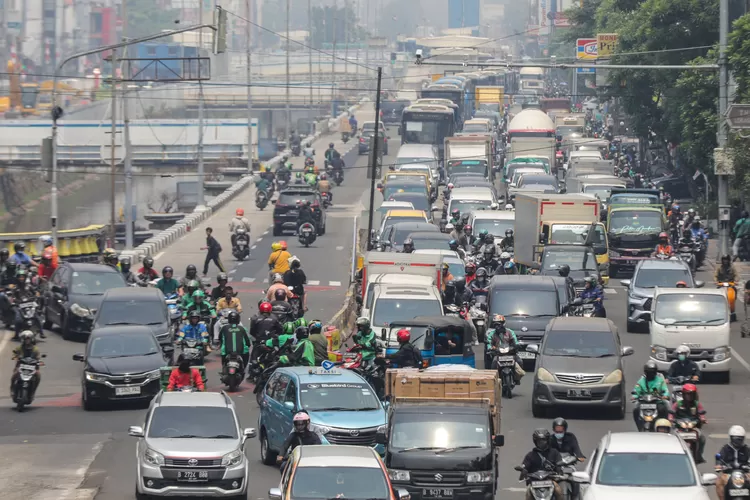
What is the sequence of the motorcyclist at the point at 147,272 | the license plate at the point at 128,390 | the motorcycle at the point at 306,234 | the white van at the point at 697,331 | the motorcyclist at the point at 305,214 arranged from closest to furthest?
the license plate at the point at 128,390 < the white van at the point at 697,331 < the motorcyclist at the point at 147,272 < the motorcycle at the point at 306,234 < the motorcyclist at the point at 305,214

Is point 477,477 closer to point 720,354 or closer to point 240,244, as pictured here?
point 720,354

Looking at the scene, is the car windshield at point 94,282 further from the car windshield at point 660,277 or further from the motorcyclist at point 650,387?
the motorcyclist at point 650,387

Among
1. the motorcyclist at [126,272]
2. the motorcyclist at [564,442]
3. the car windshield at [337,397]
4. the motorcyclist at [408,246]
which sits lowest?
the motorcyclist at [564,442]

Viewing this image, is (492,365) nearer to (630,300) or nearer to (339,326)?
(339,326)

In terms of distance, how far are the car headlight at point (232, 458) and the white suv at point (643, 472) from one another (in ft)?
13.7

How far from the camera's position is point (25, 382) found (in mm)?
25406

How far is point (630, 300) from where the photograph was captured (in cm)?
3384

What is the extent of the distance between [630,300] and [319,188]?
3326cm

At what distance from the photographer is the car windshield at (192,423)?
1841cm

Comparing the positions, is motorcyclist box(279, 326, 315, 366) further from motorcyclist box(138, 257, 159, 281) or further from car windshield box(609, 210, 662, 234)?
car windshield box(609, 210, 662, 234)

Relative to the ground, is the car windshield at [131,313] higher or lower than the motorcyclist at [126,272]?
lower

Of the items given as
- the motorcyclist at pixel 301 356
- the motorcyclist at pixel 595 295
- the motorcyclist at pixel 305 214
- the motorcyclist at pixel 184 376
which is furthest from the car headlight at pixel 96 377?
the motorcyclist at pixel 305 214

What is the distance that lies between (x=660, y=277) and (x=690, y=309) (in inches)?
223

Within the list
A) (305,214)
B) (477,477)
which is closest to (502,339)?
(477,477)
